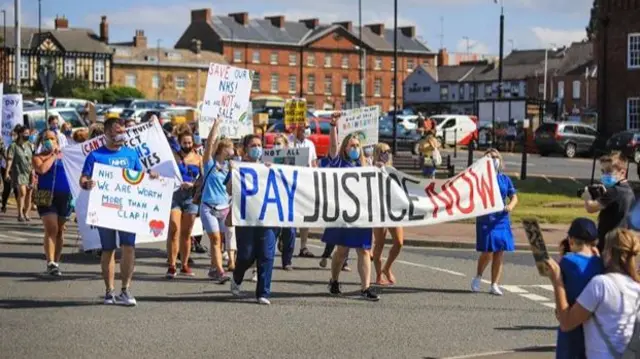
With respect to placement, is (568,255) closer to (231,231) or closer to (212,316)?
(212,316)

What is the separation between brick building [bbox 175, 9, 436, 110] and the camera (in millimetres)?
127938

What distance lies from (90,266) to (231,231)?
225 centimetres

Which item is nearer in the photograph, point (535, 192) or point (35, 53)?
point (535, 192)

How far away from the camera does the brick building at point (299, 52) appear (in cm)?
12794

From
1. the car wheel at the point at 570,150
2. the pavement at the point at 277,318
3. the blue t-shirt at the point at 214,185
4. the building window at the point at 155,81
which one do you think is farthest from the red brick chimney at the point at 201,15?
the blue t-shirt at the point at 214,185

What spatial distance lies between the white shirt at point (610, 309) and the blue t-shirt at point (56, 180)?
9559mm

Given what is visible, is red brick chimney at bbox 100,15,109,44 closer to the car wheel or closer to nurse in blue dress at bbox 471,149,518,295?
the car wheel

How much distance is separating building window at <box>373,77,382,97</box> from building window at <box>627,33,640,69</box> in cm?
7218

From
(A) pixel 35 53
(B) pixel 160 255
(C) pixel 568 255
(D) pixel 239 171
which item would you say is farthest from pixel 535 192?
(A) pixel 35 53

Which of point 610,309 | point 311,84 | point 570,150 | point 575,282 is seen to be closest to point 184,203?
point 575,282

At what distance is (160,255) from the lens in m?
18.6

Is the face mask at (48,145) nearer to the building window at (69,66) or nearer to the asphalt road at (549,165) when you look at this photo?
the asphalt road at (549,165)

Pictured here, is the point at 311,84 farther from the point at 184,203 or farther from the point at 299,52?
the point at 184,203

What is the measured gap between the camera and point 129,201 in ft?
43.7
